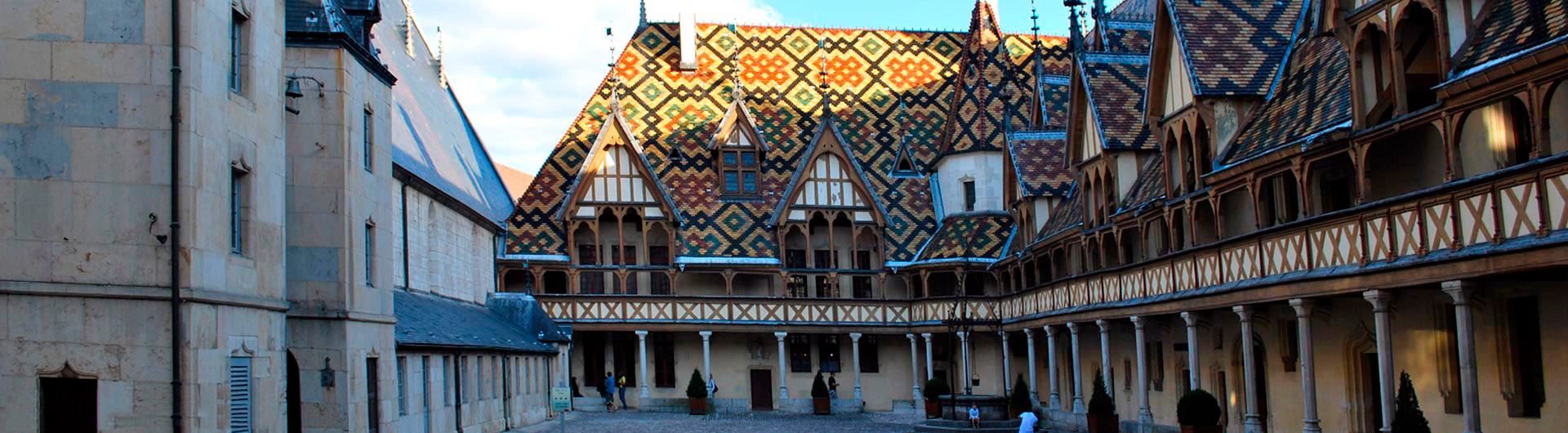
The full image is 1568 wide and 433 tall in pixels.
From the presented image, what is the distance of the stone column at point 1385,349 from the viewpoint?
21.0 m

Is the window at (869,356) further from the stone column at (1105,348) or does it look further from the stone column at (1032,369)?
the stone column at (1105,348)

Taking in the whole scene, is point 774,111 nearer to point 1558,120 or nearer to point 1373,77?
point 1373,77

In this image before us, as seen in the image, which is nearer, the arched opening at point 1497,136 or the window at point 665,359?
the arched opening at point 1497,136

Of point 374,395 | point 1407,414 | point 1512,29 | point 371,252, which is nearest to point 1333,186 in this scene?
point 1407,414

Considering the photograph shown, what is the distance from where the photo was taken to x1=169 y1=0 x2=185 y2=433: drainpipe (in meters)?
15.3

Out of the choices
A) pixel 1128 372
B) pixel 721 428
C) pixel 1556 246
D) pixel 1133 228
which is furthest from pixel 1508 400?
pixel 721 428

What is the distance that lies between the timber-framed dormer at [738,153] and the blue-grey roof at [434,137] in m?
7.45

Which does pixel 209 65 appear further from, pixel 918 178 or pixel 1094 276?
pixel 918 178

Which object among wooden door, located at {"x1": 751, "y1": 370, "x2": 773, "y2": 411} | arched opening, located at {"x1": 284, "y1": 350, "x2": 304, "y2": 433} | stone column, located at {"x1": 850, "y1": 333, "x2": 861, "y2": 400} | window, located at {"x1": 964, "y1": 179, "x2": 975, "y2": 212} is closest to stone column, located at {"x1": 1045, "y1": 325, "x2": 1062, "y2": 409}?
stone column, located at {"x1": 850, "y1": 333, "x2": 861, "y2": 400}

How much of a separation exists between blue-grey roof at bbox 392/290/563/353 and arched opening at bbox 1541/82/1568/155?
1725 centimetres

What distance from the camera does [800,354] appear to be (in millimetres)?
52344

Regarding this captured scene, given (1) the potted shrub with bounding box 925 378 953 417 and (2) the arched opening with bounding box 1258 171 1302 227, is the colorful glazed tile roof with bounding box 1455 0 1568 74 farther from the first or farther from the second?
(1) the potted shrub with bounding box 925 378 953 417

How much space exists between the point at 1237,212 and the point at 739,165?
25.9m

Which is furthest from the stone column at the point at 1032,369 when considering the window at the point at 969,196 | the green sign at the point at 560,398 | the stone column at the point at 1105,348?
the green sign at the point at 560,398
